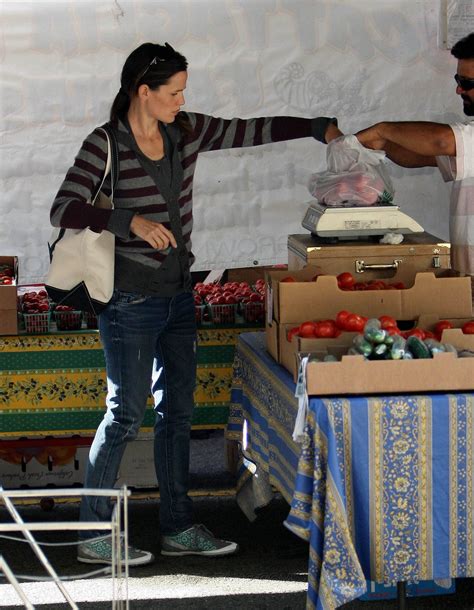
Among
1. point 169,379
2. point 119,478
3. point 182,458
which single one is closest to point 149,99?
point 169,379

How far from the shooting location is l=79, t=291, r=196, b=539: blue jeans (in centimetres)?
398

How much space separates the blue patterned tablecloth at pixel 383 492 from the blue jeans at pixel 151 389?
0.90 metres

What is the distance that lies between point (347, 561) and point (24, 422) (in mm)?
1913

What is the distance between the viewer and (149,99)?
388cm

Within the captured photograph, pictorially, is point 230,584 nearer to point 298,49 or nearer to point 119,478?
point 119,478

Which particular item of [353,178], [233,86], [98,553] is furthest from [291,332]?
[233,86]

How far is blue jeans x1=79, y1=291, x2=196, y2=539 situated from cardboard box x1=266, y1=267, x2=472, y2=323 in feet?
1.65

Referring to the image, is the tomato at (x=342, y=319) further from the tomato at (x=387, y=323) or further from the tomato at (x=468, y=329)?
the tomato at (x=468, y=329)

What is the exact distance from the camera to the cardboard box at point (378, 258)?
401 centimetres

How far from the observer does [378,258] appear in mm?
4047

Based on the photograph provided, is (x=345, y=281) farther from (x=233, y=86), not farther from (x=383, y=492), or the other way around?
(x=233, y=86)

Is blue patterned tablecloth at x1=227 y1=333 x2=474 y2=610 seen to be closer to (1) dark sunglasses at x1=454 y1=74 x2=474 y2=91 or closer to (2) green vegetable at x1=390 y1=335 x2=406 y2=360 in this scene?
(2) green vegetable at x1=390 y1=335 x2=406 y2=360

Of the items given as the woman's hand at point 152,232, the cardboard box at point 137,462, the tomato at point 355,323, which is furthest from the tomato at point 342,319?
the cardboard box at point 137,462

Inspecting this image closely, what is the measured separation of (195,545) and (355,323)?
1.29 metres
